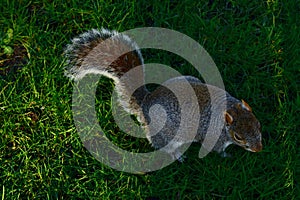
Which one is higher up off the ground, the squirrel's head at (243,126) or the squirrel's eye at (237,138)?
the squirrel's head at (243,126)

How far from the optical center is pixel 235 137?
2037mm

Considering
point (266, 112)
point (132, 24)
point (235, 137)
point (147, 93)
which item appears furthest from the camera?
point (132, 24)

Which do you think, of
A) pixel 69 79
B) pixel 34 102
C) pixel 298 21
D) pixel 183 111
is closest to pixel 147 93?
pixel 183 111

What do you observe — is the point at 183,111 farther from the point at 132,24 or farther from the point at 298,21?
the point at 298,21

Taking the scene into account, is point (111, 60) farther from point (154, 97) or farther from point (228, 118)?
point (228, 118)

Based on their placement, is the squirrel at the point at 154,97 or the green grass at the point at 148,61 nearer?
the squirrel at the point at 154,97

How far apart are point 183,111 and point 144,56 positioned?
0.55 meters

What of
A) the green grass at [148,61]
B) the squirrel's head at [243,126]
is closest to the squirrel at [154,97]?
the squirrel's head at [243,126]

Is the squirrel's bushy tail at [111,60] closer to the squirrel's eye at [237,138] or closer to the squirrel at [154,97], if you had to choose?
the squirrel at [154,97]

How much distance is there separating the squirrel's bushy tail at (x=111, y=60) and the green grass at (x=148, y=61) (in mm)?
166

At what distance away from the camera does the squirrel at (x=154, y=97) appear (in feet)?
6.61

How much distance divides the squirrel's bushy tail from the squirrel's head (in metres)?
0.43

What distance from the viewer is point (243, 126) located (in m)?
1.99

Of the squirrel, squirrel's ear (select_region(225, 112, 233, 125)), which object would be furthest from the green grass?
squirrel's ear (select_region(225, 112, 233, 125))
